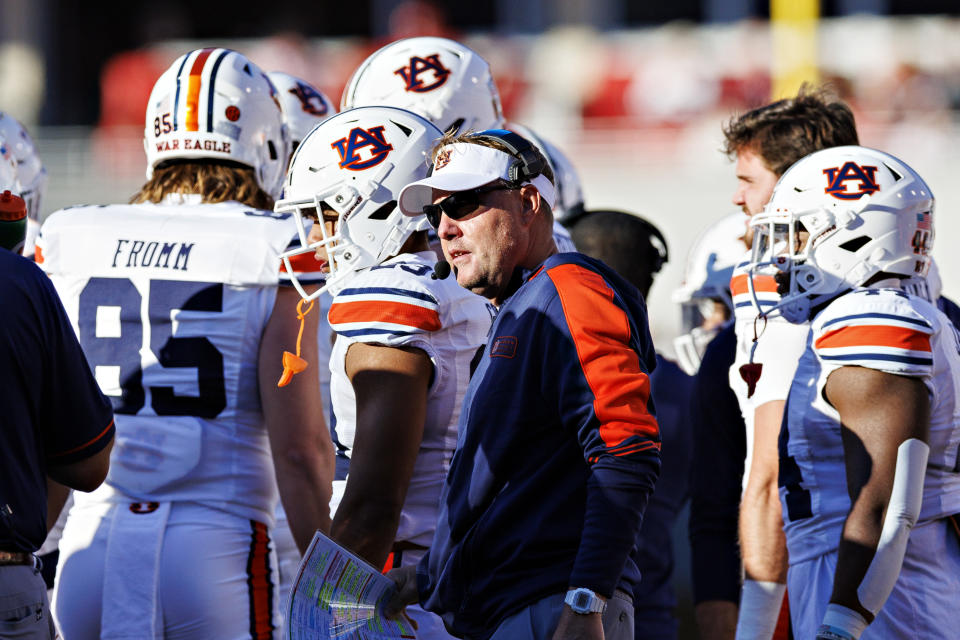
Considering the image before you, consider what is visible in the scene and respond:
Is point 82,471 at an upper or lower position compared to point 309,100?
lower

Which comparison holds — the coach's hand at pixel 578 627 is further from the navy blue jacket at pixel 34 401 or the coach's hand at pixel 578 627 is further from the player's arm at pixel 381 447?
the navy blue jacket at pixel 34 401

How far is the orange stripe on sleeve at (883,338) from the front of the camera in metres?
2.95

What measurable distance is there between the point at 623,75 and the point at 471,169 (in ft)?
47.3

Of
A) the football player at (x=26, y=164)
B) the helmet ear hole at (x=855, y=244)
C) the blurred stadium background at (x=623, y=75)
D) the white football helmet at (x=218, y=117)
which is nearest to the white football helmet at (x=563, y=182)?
the white football helmet at (x=218, y=117)

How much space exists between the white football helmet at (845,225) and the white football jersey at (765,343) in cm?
10

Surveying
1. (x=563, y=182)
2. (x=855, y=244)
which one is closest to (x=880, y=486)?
(x=855, y=244)

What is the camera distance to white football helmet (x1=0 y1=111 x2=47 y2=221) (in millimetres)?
5195

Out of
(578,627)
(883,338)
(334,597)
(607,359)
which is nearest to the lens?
(578,627)

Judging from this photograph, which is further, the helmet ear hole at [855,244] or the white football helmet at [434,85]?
the white football helmet at [434,85]

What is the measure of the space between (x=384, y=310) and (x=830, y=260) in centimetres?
114

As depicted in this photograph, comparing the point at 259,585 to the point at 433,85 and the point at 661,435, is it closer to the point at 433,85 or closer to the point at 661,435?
the point at 661,435

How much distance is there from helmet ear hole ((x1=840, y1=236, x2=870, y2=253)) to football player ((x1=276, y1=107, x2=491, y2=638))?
913mm

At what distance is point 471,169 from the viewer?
9.62 feet

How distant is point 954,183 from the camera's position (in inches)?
576
